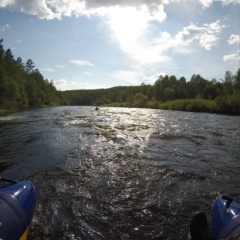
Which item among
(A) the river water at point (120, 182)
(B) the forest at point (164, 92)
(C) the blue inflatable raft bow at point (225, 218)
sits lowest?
(A) the river water at point (120, 182)

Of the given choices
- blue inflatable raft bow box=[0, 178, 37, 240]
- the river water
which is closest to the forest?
the river water

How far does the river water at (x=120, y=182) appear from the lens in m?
5.71

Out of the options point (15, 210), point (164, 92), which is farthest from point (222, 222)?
point (164, 92)

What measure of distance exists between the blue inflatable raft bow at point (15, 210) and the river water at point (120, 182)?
1.35m

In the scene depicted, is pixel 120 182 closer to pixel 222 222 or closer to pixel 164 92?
pixel 222 222

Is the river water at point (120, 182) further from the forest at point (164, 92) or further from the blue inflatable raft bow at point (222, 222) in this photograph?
the forest at point (164, 92)

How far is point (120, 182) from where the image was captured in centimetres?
842

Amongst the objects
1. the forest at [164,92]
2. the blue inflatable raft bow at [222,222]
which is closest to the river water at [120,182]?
the blue inflatable raft bow at [222,222]

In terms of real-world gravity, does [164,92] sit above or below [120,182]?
above

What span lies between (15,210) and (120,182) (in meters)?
4.93

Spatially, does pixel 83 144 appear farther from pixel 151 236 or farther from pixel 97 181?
pixel 151 236

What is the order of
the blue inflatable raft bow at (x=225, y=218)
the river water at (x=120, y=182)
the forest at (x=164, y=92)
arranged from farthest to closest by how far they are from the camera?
the forest at (x=164, y=92)
the river water at (x=120, y=182)
the blue inflatable raft bow at (x=225, y=218)

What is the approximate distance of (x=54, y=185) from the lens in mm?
8070

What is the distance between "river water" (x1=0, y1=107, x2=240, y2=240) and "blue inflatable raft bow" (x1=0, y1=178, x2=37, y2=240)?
1353mm
